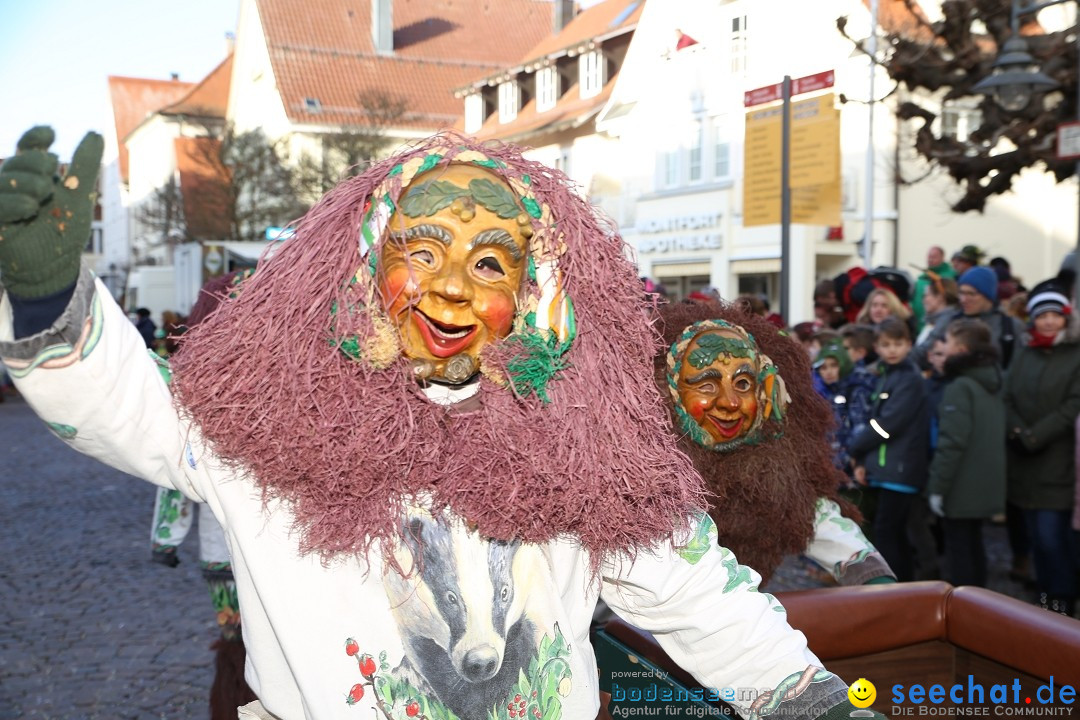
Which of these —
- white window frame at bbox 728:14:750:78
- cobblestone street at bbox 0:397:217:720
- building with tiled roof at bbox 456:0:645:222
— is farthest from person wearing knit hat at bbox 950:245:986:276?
building with tiled roof at bbox 456:0:645:222

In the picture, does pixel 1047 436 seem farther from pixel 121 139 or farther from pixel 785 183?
pixel 121 139

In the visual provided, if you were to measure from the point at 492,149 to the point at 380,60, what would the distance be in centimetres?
3677

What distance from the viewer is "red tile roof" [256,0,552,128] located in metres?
34.9

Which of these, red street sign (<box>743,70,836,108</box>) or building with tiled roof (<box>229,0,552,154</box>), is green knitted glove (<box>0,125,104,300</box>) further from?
building with tiled roof (<box>229,0,552,154</box>)

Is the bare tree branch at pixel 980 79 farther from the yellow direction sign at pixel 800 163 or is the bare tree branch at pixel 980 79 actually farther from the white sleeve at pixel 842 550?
the white sleeve at pixel 842 550

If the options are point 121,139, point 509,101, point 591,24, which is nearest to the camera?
point 591,24

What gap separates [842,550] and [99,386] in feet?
9.05

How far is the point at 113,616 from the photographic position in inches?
237

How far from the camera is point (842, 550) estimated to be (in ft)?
12.5

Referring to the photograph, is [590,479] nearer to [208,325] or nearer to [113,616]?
[208,325]

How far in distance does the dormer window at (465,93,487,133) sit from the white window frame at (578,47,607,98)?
4999mm

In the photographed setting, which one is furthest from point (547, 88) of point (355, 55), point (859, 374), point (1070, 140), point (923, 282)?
point (859, 374)

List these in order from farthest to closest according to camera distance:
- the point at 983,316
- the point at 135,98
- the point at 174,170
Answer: the point at 135,98 → the point at 174,170 → the point at 983,316

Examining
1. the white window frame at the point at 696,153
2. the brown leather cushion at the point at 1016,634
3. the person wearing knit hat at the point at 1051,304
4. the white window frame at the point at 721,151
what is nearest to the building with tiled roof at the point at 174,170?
the white window frame at the point at 696,153
